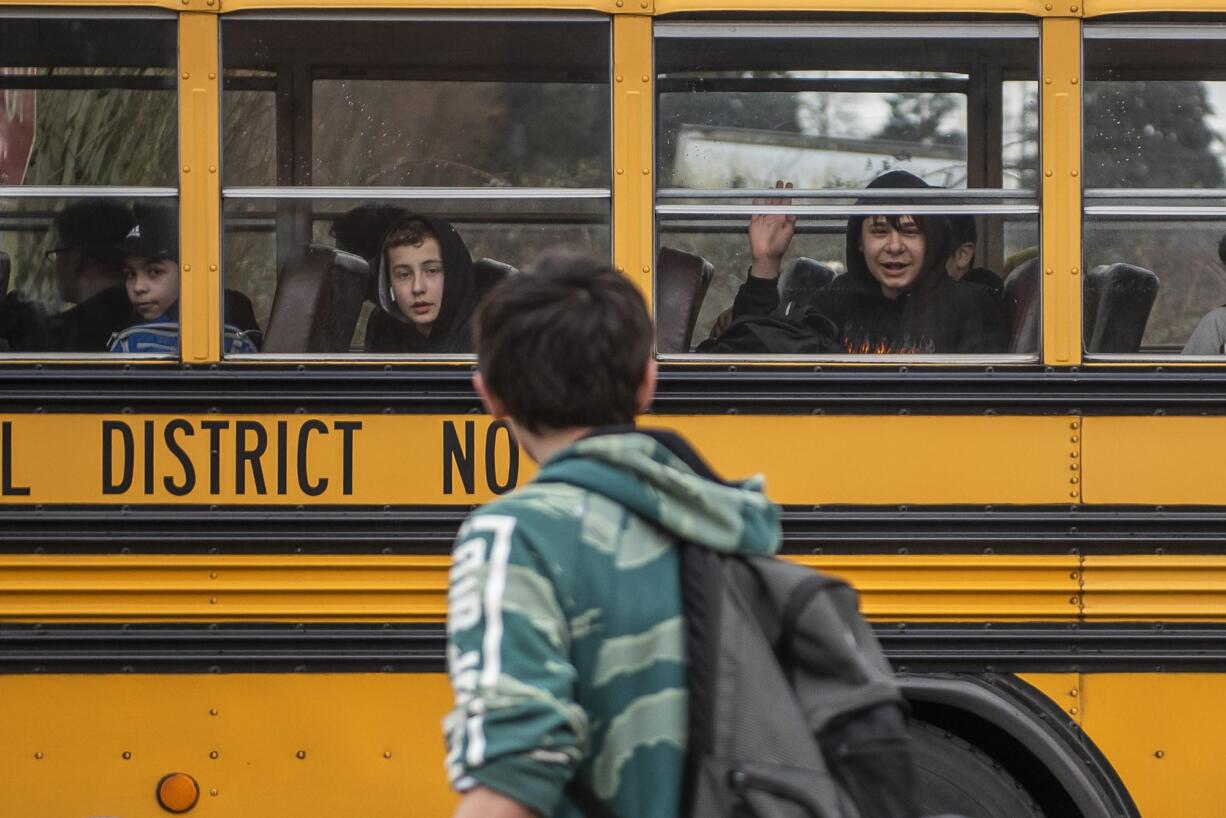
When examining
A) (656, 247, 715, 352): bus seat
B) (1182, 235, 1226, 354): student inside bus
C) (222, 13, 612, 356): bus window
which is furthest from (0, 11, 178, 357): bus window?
(1182, 235, 1226, 354): student inside bus

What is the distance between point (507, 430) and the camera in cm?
311

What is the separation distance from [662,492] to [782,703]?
0.67 feet

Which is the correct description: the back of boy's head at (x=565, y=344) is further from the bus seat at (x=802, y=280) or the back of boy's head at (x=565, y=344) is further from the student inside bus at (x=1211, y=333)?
the student inside bus at (x=1211, y=333)

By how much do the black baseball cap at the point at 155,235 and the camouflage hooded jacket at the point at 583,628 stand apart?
6.93 ft

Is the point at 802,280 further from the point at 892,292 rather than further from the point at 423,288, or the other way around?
the point at 423,288

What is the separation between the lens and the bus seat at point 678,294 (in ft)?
10.3

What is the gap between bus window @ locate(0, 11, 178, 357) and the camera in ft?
10.2

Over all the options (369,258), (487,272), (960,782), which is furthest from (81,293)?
(960,782)

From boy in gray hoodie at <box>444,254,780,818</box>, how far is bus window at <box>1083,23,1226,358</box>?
2121 millimetres

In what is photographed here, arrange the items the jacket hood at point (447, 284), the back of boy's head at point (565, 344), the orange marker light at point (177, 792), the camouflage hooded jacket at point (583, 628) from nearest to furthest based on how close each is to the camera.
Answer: the camouflage hooded jacket at point (583, 628), the back of boy's head at point (565, 344), the orange marker light at point (177, 792), the jacket hood at point (447, 284)

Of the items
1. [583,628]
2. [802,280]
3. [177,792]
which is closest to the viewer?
[583,628]

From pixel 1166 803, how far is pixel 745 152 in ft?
5.47

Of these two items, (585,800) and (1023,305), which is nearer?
(585,800)

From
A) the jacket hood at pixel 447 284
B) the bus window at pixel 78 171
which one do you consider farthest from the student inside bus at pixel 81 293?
the jacket hood at pixel 447 284
